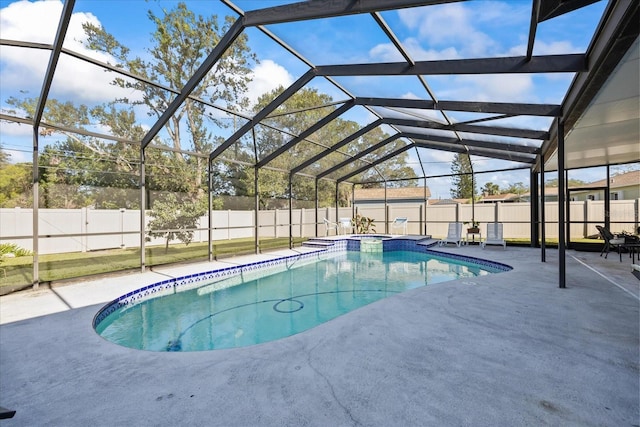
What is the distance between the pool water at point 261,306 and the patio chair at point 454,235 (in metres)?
2.31

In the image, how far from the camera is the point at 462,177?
13953 millimetres

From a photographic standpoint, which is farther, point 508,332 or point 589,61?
point 589,61

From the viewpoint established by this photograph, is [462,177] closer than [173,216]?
No

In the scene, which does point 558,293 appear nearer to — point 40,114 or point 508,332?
point 508,332

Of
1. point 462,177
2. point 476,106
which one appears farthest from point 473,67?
point 462,177

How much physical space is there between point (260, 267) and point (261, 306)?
270 centimetres

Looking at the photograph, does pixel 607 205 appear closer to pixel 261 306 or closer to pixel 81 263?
pixel 261 306

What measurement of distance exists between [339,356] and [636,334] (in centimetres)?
284

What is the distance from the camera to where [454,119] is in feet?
22.8

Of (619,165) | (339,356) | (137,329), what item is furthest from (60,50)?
(619,165)

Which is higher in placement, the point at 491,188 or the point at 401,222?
the point at 491,188

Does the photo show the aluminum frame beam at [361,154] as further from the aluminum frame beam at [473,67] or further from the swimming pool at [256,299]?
the aluminum frame beam at [473,67]

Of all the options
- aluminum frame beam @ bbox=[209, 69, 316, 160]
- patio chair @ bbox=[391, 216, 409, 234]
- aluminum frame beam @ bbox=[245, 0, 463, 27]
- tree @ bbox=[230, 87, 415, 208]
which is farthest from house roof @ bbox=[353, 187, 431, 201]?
aluminum frame beam @ bbox=[245, 0, 463, 27]

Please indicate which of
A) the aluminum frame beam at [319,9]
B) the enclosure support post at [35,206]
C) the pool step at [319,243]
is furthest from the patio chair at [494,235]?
the enclosure support post at [35,206]
